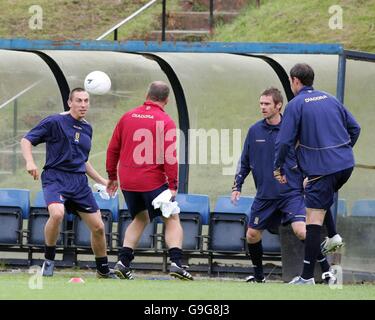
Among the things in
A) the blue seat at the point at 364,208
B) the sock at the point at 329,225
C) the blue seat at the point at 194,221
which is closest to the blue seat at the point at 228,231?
the blue seat at the point at 194,221

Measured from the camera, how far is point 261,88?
59.5ft

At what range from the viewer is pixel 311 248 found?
1356cm

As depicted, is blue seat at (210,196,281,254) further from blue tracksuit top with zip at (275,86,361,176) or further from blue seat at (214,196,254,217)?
blue tracksuit top with zip at (275,86,361,176)

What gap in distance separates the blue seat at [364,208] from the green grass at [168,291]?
3.59 m

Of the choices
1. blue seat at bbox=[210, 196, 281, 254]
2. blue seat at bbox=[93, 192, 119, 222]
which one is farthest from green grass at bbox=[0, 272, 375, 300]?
blue seat at bbox=[93, 192, 119, 222]

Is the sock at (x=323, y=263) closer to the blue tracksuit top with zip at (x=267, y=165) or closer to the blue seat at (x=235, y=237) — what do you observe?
the blue tracksuit top with zip at (x=267, y=165)

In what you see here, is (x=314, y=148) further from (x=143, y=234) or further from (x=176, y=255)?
(x=143, y=234)

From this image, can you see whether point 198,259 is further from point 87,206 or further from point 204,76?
point 87,206

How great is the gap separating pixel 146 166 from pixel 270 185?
1357mm

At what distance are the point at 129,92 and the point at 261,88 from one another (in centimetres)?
171

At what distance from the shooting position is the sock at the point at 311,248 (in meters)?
13.5

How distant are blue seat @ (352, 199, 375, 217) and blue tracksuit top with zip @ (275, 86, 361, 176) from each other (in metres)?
3.43

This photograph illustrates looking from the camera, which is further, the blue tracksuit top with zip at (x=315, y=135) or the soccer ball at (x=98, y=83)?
the soccer ball at (x=98, y=83)
